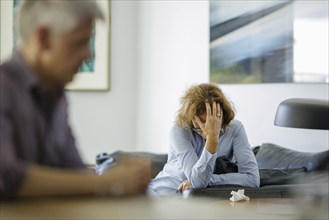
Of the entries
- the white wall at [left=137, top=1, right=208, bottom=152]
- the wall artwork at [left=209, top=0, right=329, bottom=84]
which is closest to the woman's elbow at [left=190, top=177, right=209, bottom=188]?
the wall artwork at [left=209, top=0, right=329, bottom=84]

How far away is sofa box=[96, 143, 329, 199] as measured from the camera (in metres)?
2.87

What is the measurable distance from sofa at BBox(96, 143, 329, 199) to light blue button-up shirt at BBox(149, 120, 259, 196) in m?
0.06

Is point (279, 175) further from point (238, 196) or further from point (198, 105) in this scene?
point (238, 196)

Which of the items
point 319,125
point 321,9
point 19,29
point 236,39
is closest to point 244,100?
point 236,39

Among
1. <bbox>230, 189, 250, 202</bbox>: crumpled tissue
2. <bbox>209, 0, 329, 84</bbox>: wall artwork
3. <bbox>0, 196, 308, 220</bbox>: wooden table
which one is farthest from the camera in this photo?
<bbox>209, 0, 329, 84</bbox>: wall artwork

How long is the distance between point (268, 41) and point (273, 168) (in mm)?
971

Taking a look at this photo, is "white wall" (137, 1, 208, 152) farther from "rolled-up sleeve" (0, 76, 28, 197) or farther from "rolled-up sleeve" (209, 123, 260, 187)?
"rolled-up sleeve" (0, 76, 28, 197)

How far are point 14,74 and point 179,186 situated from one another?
2188mm

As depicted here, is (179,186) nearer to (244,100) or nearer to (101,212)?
(244,100)

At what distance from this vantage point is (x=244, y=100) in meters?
4.34

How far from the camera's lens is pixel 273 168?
3.65 metres

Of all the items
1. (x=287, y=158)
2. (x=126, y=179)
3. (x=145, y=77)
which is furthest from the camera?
(x=145, y=77)

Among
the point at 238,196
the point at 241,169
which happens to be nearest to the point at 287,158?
the point at 241,169

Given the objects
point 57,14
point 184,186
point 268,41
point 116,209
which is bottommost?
point 184,186
